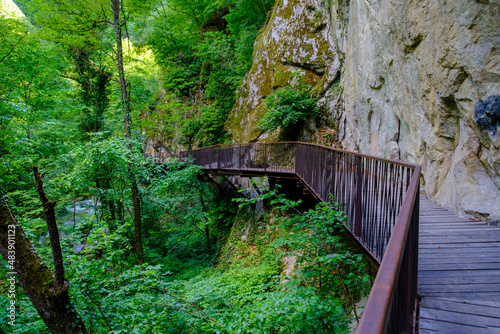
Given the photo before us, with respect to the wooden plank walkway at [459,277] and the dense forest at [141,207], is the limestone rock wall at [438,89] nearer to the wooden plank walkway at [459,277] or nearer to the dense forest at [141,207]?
the wooden plank walkway at [459,277]

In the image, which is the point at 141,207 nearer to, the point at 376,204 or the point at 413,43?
the point at 376,204

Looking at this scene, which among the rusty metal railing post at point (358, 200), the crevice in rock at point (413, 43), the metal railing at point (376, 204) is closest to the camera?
the metal railing at point (376, 204)

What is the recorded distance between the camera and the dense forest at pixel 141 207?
3.56m

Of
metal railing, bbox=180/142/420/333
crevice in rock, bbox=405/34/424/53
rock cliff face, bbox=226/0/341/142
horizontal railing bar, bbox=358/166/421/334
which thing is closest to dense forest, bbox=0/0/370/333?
metal railing, bbox=180/142/420/333

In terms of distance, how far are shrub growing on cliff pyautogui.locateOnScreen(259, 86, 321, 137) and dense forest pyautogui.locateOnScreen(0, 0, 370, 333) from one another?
2.4 inches

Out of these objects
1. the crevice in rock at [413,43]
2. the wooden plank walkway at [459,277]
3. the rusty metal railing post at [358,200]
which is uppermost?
the crevice in rock at [413,43]

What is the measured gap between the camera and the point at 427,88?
4.68 metres

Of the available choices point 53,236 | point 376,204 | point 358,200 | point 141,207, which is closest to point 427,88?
point 358,200

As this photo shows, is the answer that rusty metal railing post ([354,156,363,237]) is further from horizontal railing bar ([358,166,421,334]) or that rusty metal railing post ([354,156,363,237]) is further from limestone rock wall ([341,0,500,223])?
horizontal railing bar ([358,166,421,334])

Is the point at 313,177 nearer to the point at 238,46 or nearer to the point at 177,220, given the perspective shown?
the point at 177,220

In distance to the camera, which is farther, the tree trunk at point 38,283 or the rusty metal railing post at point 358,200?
the rusty metal railing post at point 358,200

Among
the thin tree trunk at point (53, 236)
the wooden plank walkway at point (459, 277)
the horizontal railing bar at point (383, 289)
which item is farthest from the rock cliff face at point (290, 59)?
the horizontal railing bar at point (383, 289)

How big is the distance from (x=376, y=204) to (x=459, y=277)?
0.98 m

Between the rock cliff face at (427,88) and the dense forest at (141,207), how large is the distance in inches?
Answer: 79.4
